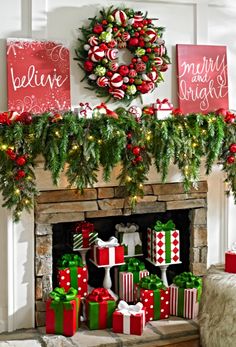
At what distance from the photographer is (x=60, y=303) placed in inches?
139

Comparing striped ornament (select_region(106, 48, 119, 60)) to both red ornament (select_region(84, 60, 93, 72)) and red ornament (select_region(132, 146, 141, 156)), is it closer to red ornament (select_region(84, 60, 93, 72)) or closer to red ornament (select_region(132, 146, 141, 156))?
red ornament (select_region(84, 60, 93, 72))

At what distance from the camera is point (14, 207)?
3.51 meters

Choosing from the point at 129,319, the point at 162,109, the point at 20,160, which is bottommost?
the point at 129,319

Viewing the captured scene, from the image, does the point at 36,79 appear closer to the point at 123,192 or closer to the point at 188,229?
the point at 123,192

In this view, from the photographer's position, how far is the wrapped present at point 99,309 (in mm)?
3658

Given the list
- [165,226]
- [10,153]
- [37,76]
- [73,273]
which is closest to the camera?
[10,153]

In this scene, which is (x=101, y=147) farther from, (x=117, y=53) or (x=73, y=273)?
(x=73, y=273)

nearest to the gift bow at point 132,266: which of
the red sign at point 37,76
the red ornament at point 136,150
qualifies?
the red ornament at point 136,150

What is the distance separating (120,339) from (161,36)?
187 cm

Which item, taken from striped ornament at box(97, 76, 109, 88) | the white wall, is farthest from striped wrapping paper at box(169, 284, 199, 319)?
striped ornament at box(97, 76, 109, 88)

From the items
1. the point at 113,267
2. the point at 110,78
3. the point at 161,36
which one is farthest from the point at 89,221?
the point at 161,36

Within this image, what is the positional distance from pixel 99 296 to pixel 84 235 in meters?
0.41

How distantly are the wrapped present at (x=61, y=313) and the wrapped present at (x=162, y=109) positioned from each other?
47.0 inches

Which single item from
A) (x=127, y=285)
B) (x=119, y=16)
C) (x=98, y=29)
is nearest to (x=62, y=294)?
(x=127, y=285)
